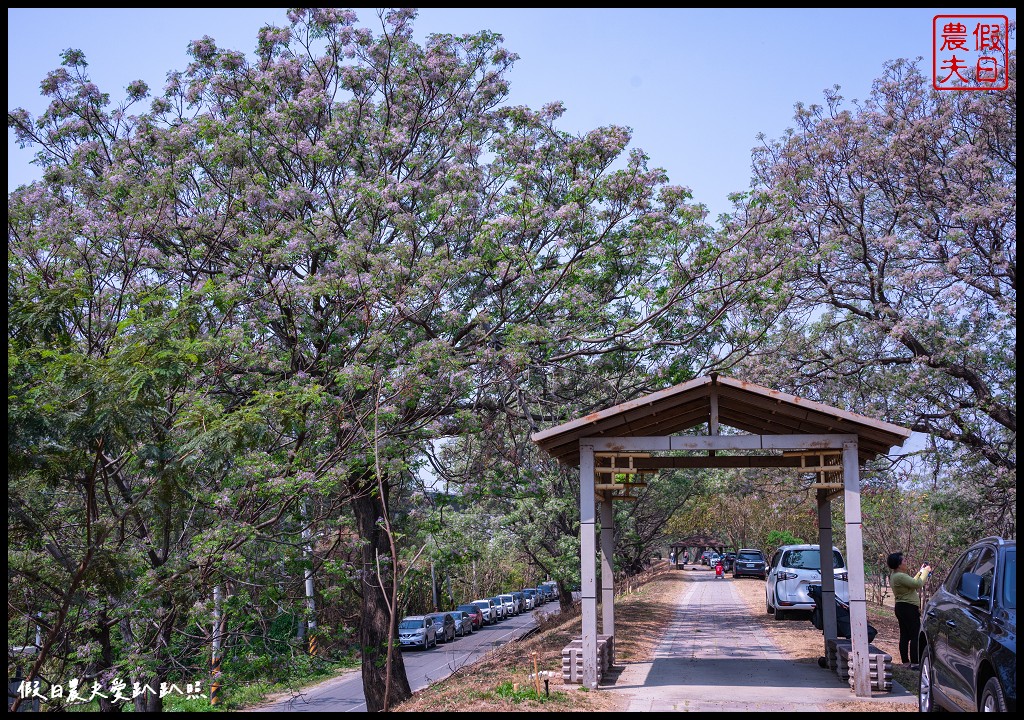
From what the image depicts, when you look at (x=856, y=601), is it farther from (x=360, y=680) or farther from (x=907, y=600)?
(x=360, y=680)

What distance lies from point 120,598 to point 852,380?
49.4ft

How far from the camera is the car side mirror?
7298 millimetres

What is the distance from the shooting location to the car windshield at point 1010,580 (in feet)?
21.9

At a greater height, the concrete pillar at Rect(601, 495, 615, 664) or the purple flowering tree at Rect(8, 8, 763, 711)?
the purple flowering tree at Rect(8, 8, 763, 711)

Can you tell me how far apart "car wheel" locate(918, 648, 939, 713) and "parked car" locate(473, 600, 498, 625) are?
43583 mm

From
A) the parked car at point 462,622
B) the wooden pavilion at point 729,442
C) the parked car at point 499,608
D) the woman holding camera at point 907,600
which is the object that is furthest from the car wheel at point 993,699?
the parked car at point 499,608

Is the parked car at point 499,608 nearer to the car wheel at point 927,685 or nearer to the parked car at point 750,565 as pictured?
the parked car at point 750,565

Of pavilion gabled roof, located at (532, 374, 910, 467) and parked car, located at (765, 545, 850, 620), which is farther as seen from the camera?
parked car, located at (765, 545, 850, 620)

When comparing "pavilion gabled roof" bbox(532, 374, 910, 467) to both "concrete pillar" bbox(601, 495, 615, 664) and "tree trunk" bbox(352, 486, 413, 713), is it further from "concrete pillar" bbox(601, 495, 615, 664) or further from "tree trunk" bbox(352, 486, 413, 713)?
"tree trunk" bbox(352, 486, 413, 713)

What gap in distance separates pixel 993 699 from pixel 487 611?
46988 millimetres

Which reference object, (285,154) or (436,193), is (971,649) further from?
(285,154)

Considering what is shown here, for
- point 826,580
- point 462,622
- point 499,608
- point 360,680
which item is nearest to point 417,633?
point 360,680

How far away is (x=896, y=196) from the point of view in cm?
1872

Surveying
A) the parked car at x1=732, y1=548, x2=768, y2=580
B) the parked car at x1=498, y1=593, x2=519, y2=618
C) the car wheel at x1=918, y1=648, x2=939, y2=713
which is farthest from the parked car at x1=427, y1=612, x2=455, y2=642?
the car wheel at x1=918, y1=648, x2=939, y2=713
